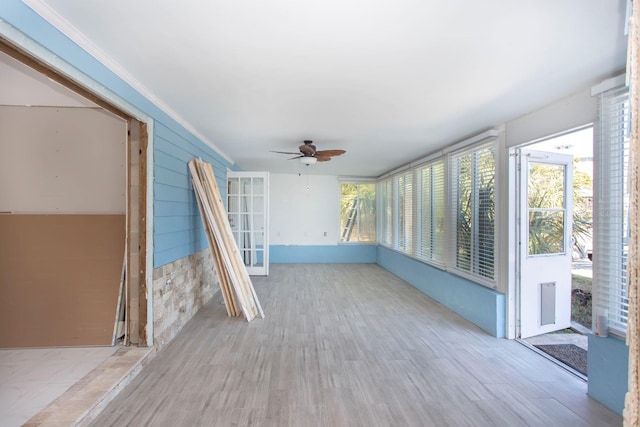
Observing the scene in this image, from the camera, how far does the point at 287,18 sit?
1.62 m

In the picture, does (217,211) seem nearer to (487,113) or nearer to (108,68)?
(108,68)

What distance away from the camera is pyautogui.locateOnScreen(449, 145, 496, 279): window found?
142 inches

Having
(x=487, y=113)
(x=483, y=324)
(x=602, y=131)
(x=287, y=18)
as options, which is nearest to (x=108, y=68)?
(x=287, y=18)

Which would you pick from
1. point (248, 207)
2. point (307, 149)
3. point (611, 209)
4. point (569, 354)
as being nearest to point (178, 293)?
point (307, 149)

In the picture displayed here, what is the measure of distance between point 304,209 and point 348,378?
5778 millimetres

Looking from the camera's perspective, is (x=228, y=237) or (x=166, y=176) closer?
(x=166, y=176)

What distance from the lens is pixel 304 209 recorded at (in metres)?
8.00

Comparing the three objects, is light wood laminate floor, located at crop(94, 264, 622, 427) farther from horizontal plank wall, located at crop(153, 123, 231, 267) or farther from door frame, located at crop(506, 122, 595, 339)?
horizontal plank wall, located at crop(153, 123, 231, 267)

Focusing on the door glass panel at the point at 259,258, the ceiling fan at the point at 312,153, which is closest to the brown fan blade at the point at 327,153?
the ceiling fan at the point at 312,153

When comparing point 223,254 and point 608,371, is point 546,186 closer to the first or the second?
point 608,371

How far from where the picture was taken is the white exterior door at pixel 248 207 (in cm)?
596

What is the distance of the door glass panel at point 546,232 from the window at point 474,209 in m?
0.43

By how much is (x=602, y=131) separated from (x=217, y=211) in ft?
13.5

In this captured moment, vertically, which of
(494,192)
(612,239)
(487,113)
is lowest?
(612,239)
